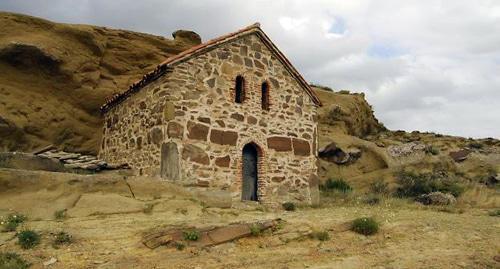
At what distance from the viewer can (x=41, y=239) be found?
9070 mm

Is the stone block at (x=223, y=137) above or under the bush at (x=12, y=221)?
above

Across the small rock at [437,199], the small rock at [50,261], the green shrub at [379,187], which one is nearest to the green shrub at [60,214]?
the small rock at [50,261]

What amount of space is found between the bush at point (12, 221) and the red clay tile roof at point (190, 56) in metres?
6.12

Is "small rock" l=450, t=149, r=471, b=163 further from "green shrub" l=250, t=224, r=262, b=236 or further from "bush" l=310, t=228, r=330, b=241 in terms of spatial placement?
"green shrub" l=250, t=224, r=262, b=236

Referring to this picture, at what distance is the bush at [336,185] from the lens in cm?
2248

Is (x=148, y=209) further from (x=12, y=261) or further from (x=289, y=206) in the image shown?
(x=289, y=206)

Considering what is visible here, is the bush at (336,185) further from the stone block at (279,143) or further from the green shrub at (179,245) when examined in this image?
the green shrub at (179,245)

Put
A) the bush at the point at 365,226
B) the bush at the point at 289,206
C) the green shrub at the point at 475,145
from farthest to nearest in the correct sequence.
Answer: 1. the green shrub at the point at 475,145
2. the bush at the point at 289,206
3. the bush at the point at 365,226

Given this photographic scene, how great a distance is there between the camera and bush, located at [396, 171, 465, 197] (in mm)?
20766

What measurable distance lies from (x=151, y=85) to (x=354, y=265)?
30.1ft

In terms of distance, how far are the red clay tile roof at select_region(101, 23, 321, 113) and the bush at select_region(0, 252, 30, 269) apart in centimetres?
749

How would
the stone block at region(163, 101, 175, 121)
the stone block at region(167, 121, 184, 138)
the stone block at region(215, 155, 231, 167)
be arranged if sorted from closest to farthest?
the stone block at region(167, 121, 184, 138) < the stone block at region(163, 101, 175, 121) < the stone block at region(215, 155, 231, 167)

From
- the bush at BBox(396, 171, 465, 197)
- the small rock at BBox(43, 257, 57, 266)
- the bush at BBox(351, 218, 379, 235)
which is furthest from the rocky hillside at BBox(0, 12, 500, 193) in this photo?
the bush at BBox(351, 218, 379, 235)

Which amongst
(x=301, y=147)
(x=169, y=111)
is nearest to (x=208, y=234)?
(x=169, y=111)
